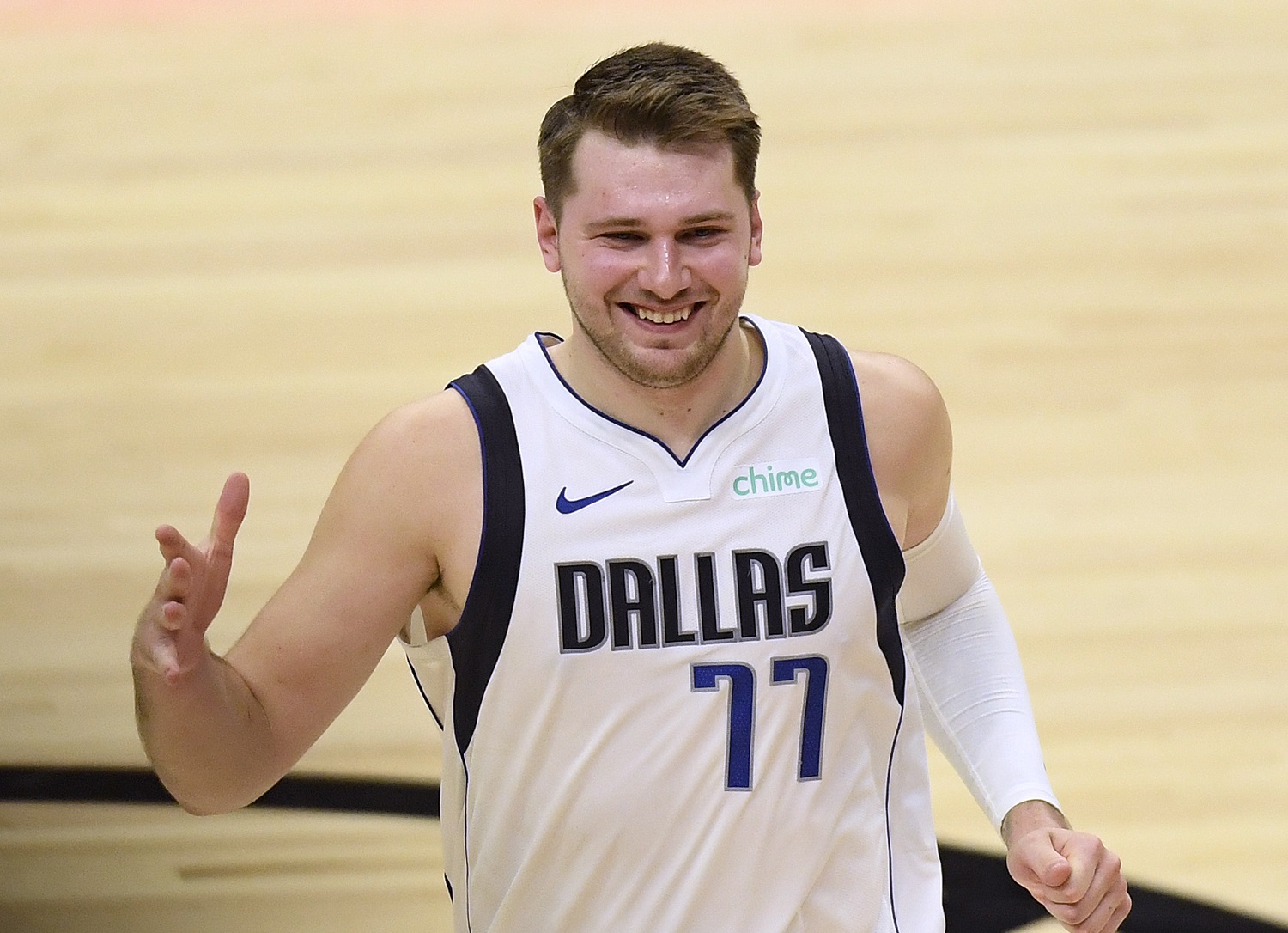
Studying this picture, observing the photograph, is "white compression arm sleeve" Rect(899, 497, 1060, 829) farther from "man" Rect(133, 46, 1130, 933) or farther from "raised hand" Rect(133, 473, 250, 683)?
"raised hand" Rect(133, 473, 250, 683)

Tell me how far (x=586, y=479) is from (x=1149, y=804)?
1.54 meters

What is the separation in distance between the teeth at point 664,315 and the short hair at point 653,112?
0.14m

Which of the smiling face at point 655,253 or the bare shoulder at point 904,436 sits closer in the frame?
the smiling face at point 655,253

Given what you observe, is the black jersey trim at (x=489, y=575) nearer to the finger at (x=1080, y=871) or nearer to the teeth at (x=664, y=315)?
the teeth at (x=664, y=315)

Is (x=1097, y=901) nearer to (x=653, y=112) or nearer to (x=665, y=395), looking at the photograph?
(x=665, y=395)

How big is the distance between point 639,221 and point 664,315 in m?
0.09

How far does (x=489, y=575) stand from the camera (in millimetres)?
1512

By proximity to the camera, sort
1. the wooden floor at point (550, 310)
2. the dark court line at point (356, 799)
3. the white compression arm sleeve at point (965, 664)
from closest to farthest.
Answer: the white compression arm sleeve at point (965, 664)
the dark court line at point (356, 799)
the wooden floor at point (550, 310)

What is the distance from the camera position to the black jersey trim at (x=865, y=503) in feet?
5.19

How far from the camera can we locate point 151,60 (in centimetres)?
303

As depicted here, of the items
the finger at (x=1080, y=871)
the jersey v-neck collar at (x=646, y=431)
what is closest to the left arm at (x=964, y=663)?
the finger at (x=1080, y=871)

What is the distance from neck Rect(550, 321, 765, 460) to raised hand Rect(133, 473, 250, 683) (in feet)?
1.24

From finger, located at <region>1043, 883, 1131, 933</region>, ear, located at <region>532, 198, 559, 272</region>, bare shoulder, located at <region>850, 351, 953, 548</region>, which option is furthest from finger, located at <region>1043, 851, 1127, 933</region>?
ear, located at <region>532, 198, 559, 272</region>

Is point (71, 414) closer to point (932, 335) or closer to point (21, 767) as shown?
point (21, 767)
